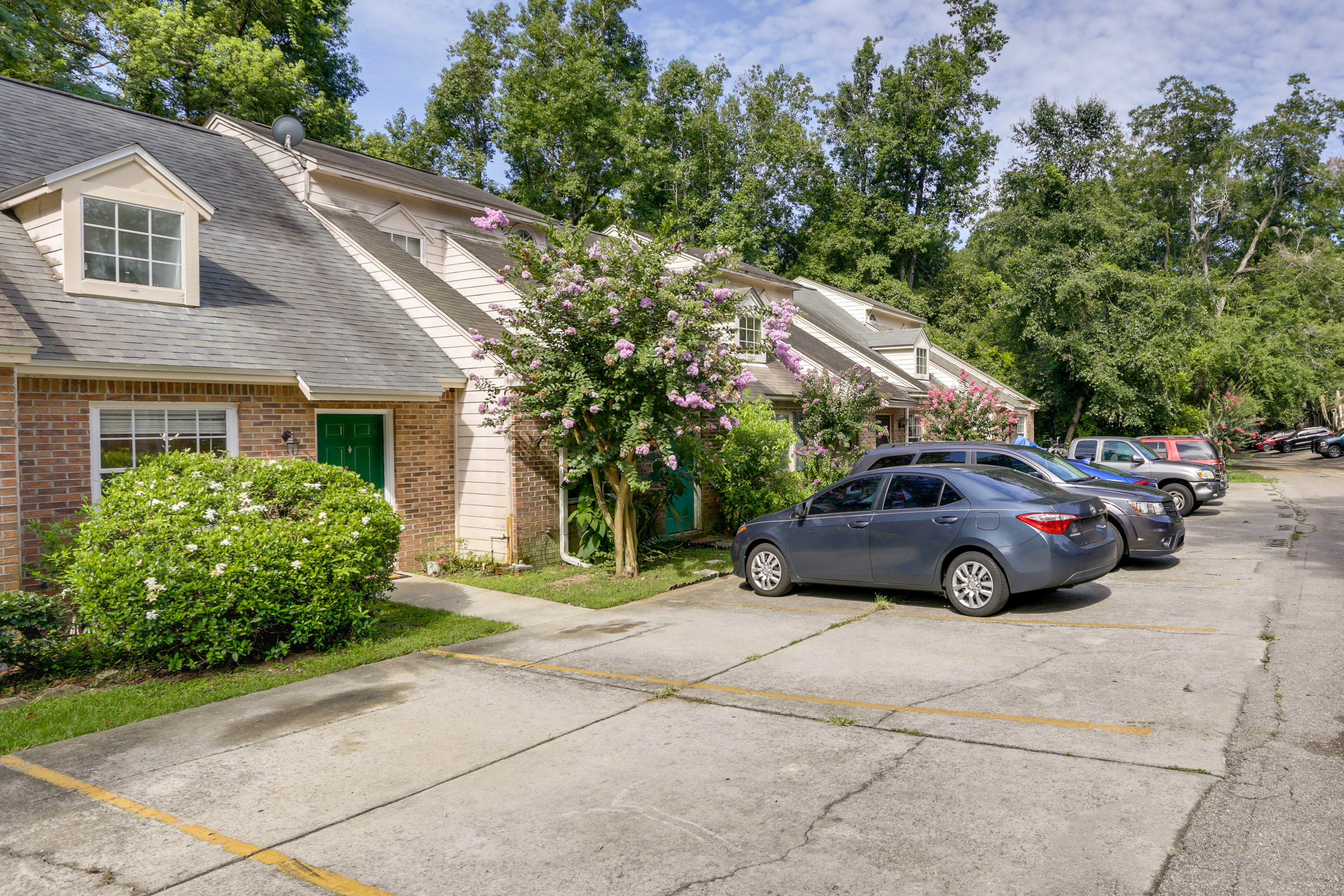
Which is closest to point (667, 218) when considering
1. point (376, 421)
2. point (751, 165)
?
point (376, 421)

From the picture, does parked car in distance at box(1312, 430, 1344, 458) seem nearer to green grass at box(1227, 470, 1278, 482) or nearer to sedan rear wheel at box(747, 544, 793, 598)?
green grass at box(1227, 470, 1278, 482)

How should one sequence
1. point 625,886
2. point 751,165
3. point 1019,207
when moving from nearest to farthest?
point 625,886, point 1019,207, point 751,165

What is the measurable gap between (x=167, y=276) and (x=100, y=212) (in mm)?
963

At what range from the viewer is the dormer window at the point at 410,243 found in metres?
16.5

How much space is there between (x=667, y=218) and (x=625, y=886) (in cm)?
879

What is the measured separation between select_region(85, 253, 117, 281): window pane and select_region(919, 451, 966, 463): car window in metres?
11.1

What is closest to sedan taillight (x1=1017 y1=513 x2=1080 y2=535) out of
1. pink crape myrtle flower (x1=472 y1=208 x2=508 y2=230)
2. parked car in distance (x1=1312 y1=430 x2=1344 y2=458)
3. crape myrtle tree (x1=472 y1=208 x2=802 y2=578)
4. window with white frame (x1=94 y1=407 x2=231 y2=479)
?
crape myrtle tree (x1=472 y1=208 x2=802 y2=578)

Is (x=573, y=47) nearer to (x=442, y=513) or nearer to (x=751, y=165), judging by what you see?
(x=751, y=165)

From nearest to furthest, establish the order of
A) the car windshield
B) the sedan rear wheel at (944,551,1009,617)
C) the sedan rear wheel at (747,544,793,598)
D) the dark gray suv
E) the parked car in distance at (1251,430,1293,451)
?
the sedan rear wheel at (944,551,1009,617) < the sedan rear wheel at (747,544,793,598) < the dark gray suv < the car windshield < the parked car in distance at (1251,430,1293,451)

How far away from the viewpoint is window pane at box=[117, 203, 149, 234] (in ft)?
32.1

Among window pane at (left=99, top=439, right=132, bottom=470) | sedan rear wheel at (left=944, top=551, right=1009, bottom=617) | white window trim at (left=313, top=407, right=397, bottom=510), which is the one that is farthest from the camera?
white window trim at (left=313, top=407, right=397, bottom=510)

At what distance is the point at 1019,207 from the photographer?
37.1 metres

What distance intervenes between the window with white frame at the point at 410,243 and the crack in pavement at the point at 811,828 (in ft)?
47.8

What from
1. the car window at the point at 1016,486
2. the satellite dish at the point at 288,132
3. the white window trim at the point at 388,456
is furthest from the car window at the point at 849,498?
the satellite dish at the point at 288,132
